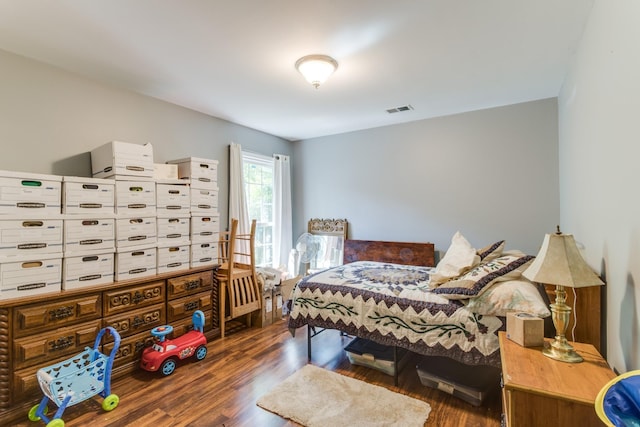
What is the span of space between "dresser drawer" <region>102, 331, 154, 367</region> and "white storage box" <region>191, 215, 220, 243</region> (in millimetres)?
964

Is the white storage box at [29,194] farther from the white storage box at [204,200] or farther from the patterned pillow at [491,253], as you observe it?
the patterned pillow at [491,253]

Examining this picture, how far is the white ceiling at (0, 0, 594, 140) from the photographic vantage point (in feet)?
6.14

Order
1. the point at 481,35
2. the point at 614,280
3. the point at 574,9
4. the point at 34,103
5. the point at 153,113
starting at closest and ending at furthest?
1. the point at 614,280
2. the point at 574,9
3. the point at 481,35
4. the point at 34,103
5. the point at 153,113

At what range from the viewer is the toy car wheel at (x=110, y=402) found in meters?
2.08

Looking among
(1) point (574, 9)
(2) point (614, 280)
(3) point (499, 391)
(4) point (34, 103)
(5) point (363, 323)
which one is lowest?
(3) point (499, 391)

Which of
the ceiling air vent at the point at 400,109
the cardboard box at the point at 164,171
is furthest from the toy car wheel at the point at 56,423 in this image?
the ceiling air vent at the point at 400,109

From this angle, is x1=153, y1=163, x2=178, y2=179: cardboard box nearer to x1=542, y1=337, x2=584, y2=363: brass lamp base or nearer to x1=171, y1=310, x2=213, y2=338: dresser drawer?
x1=171, y1=310, x2=213, y2=338: dresser drawer

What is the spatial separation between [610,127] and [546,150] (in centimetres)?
219

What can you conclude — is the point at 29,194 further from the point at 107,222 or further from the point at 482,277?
the point at 482,277

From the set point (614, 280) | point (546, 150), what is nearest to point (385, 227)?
point (546, 150)

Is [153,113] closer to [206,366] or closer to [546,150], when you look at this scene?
[206,366]

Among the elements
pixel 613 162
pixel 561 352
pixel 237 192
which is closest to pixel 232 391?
pixel 561 352

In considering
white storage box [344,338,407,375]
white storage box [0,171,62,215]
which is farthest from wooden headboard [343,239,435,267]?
white storage box [0,171,62,215]

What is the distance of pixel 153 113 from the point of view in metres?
3.28
